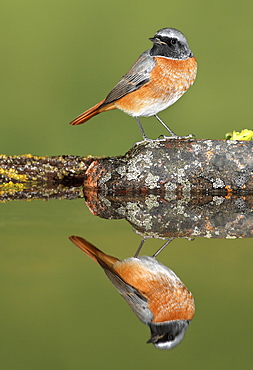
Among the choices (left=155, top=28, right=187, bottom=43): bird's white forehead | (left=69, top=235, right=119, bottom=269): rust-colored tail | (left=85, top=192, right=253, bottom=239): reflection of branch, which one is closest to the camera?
(left=69, top=235, right=119, bottom=269): rust-colored tail

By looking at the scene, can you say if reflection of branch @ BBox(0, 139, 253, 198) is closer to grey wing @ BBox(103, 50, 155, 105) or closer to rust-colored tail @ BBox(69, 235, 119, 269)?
grey wing @ BBox(103, 50, 155, 105)

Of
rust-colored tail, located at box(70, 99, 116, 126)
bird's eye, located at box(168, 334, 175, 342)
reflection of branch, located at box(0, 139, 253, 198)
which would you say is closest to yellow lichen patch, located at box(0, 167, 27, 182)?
reflection of branch, located at box(0, 139, 253, 198)

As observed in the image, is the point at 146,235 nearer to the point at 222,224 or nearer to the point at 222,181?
the point at 222,224

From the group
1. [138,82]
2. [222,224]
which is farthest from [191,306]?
[138,82]

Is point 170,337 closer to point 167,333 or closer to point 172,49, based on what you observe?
point 167,333

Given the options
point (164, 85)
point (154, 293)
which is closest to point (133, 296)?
point (154, 293)

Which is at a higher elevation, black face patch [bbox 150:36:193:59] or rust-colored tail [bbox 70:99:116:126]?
rust-colored tail [bbox 70:99:116:126]
